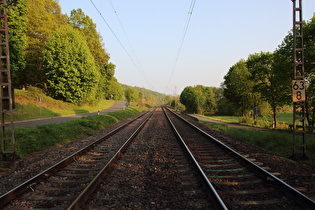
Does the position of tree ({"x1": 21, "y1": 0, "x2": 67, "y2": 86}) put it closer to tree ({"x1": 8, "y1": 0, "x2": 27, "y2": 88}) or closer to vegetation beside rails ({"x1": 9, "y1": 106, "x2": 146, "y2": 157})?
tree ({"x1": 8, "y1": 0, "x2": 27, "y2": 88})

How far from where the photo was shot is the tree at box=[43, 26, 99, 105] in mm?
31109

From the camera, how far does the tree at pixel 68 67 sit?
3111 cm

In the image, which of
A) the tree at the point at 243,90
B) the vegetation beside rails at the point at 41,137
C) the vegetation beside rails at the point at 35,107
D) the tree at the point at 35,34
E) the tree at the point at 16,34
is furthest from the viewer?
the tree at the point at 243,90

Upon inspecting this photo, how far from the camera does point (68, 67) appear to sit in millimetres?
31625

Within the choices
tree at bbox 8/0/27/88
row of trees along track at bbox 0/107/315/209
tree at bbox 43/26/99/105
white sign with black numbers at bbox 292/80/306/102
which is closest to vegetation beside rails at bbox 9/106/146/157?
row of trees along track at bbox 0/107/315/209

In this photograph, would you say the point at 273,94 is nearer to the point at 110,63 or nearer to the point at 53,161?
the point at 53,161

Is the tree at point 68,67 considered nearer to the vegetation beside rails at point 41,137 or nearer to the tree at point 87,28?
the tree at point 87,28

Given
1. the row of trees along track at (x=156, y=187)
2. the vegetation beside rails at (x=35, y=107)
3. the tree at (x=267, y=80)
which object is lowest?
the row of trees along track at (x=156, y=187)

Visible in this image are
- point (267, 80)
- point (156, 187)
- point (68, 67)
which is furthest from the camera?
point (267, 80)

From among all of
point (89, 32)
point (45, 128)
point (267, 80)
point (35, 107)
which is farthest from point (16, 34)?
point (267, 80)

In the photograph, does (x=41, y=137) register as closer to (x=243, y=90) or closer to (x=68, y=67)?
(x=68, y=67)

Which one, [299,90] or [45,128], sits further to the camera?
[45,128]

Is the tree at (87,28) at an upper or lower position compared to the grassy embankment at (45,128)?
upper

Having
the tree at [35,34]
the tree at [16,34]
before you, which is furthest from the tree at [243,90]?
the tree at [35,34]
